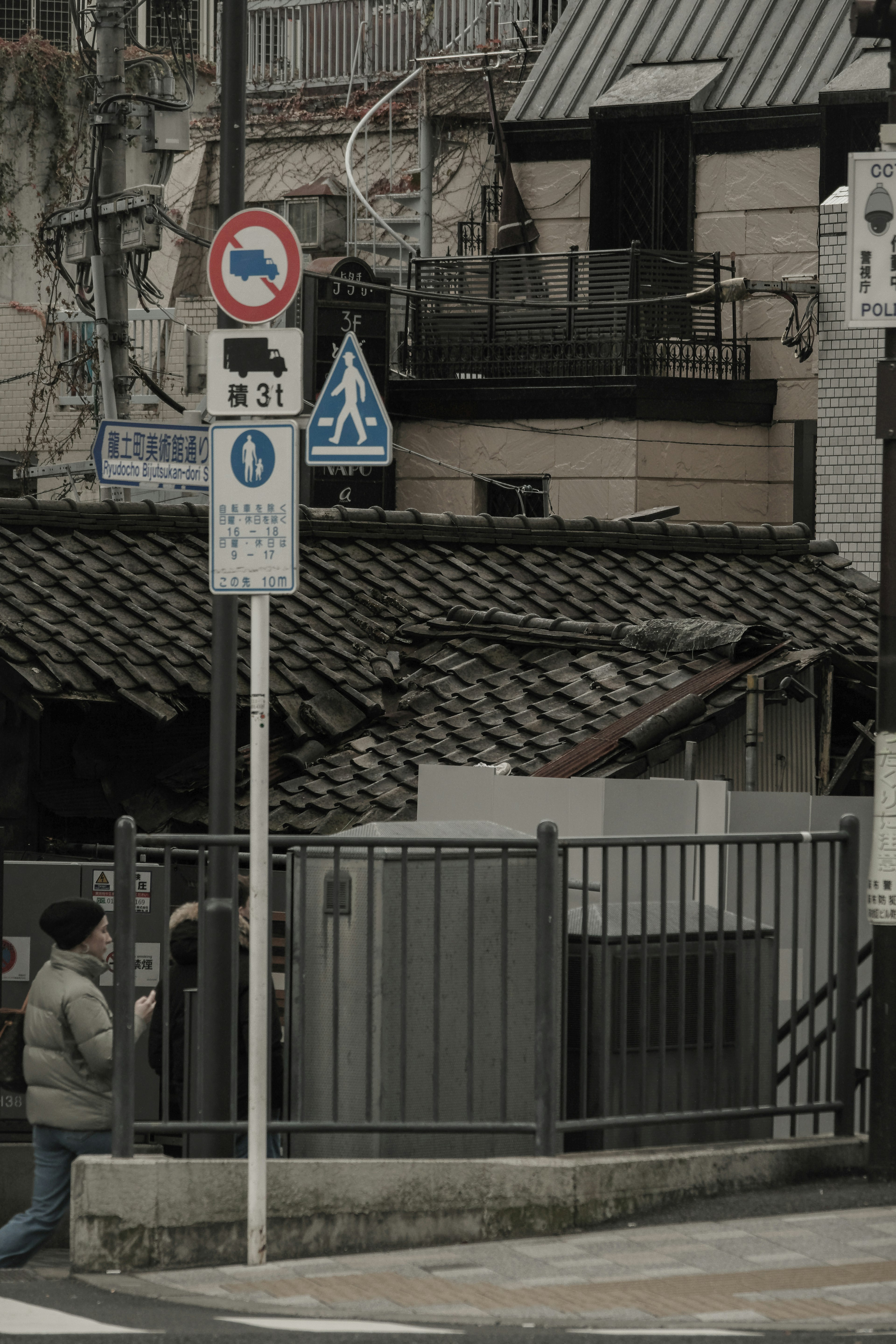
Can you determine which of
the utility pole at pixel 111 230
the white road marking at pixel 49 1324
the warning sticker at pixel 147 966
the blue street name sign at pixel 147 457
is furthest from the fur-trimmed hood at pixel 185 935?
the utility pole at pixel 111 230

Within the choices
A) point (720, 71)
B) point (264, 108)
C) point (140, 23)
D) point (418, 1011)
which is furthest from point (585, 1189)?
point (140, 23)

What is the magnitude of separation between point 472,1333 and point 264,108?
94.5 ft

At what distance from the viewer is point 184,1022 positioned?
8.59m

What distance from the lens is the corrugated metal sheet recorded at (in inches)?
460

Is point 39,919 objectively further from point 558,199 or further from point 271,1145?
point 558,199

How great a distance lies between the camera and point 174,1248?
24.1 feet

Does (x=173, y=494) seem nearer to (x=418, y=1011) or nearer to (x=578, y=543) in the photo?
(x=578, y=543)

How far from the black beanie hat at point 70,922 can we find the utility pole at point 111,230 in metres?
8.85

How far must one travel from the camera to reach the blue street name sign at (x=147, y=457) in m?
9.87

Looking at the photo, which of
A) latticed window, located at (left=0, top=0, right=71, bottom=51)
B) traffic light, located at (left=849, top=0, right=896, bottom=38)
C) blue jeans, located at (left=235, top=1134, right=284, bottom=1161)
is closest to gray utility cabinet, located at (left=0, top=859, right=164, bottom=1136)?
blue jeans, located at (left=235, top=1134, right=284, bottom=1161)

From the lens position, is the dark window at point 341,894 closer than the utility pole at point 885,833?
Yes

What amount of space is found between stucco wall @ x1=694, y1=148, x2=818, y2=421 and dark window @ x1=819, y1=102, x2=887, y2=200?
0.44 meters

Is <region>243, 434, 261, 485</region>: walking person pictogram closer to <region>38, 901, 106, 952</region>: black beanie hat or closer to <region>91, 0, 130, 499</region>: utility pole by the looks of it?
<region>38, 901, 106, 952</region>: black beanie hat

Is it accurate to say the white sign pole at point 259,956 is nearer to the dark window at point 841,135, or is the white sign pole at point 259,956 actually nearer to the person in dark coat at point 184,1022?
the person in dark coat at point 184,1022
